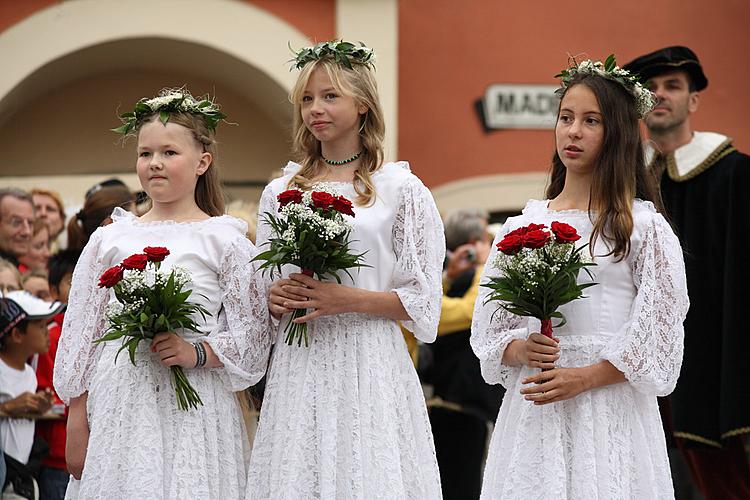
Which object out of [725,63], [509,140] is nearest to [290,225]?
[509,140]

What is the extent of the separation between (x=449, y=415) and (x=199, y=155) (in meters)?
3.54

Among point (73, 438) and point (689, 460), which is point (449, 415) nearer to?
point (689, 460)

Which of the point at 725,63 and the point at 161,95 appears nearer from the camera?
the point at 161,95

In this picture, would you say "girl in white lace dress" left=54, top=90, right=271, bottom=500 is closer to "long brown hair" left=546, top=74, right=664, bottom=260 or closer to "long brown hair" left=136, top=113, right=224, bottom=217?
"long brown hair" left=136, top=113, right=224, bottom=217

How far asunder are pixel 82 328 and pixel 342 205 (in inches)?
46.7

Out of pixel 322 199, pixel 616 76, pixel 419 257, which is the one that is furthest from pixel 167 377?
pixel 616 76

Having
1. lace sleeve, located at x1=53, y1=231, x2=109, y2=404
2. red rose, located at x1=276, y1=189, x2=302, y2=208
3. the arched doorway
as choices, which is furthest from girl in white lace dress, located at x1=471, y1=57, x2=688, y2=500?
the arched doorway

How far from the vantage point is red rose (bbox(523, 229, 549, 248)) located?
4.65 metres

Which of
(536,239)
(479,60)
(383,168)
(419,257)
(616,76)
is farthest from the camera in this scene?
(479,60)

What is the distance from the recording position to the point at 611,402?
15.8 feet

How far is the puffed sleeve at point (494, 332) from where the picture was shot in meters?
5.06

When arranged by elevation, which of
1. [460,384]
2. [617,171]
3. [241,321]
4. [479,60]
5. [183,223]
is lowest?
[460,384]

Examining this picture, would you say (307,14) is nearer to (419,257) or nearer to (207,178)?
(207,178)

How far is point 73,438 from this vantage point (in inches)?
205
